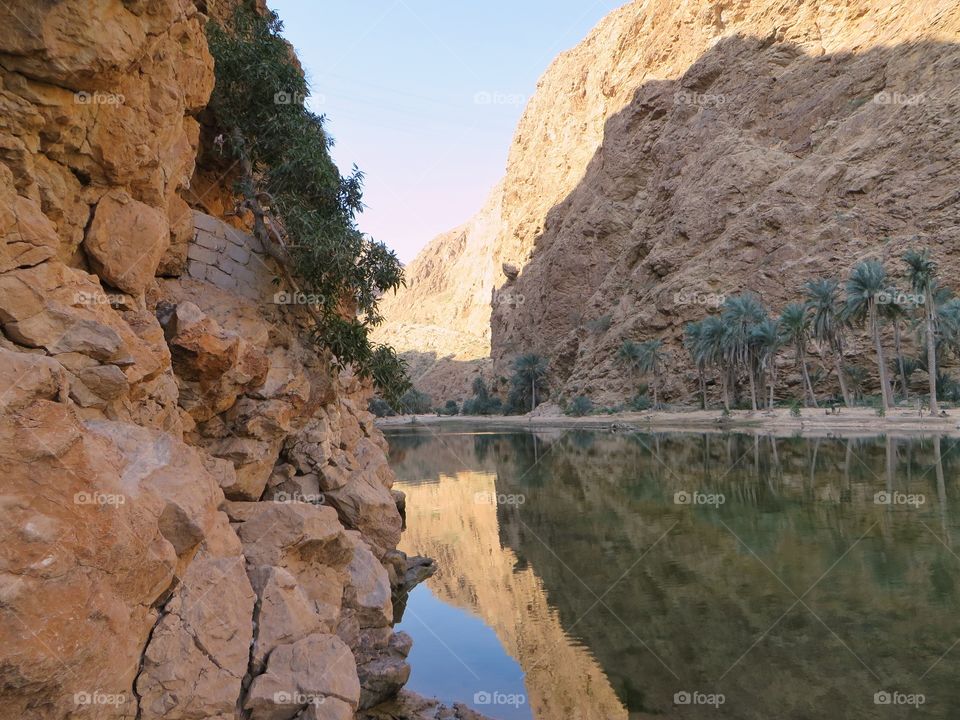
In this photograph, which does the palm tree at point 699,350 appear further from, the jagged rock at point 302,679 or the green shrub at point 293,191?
the jagged rock at point 302,679

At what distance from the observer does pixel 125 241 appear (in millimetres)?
7023

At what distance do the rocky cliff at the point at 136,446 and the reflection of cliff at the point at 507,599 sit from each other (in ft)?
6.15

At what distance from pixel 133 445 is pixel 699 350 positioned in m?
55.1

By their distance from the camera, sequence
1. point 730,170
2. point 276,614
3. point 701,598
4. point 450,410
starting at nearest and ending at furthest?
point 276,614 < point 701,598 < point 730,170 < point 450,410

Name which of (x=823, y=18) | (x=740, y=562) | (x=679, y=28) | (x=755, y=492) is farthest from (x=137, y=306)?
(x=679, y=28)

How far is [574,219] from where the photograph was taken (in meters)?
87.2

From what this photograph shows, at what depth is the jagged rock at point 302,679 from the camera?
5.71 meters

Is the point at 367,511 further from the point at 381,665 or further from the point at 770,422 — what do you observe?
the point at 770,422

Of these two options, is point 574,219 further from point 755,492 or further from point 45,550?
point 45,550

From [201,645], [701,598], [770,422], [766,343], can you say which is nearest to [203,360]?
[201,645]

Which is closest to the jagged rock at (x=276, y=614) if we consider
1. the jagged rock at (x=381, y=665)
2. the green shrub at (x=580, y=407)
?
the jagged rock at (x=381, y=665)

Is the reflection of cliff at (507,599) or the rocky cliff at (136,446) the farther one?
the reflection of cliff at (507,599)

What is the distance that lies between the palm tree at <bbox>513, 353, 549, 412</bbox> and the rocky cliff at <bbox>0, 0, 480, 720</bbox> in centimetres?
7178

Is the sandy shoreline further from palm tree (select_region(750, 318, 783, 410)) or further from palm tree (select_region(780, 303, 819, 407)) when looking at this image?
palm tree (select_region(750, 318, 783, 410))
